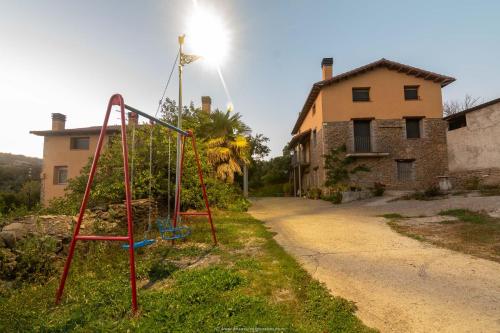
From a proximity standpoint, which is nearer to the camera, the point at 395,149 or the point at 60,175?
the point at 395,149

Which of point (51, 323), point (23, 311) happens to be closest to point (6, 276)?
point (23, 311)

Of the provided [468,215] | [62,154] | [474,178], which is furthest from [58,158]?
[474,178]

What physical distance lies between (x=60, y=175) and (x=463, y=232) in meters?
28.1

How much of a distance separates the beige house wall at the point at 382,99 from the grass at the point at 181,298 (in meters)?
16.6

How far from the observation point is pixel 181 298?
3.67 m

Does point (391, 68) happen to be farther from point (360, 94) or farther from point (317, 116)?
point (317, 116)

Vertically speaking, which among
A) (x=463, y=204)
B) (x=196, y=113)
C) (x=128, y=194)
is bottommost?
(x=463, y=204)

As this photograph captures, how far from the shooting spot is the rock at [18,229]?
487cm

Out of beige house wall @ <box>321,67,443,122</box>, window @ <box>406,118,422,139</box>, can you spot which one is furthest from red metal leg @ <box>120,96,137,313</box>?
window @ <box>406,118,422,139</box>

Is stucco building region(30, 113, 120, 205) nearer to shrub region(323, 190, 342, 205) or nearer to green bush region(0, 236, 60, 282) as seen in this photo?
shrub region(323, 190, 342, 205)

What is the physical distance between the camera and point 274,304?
11.5 feet

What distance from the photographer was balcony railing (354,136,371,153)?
20.0m

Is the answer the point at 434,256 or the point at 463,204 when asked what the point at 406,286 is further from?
the point at 463,204

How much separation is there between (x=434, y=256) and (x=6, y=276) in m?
7.72
